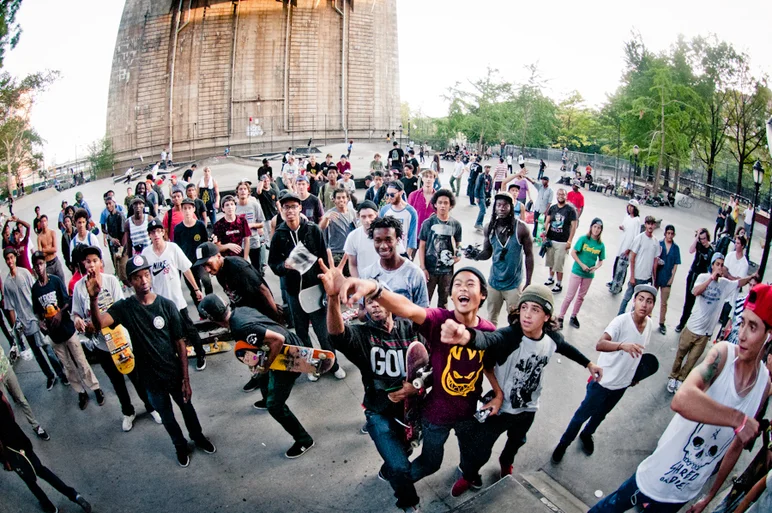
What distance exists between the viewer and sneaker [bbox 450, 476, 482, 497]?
3771 mm

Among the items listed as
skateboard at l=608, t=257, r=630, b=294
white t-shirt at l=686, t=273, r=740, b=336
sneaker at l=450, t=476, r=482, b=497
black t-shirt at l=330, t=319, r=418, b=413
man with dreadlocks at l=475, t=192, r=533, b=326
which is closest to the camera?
black t-shirt at l=330, t=319, r=418, b=413

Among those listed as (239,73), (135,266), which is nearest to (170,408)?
(135,266)

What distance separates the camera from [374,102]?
42344mm

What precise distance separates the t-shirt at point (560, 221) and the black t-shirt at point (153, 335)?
645 cm

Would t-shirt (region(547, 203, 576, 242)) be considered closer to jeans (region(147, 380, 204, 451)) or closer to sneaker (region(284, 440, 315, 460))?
sneaker (region(284, 440, 315, 460))

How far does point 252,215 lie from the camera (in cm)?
791

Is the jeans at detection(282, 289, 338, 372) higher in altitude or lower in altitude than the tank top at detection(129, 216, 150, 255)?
lower

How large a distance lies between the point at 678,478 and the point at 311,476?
289 centimetres

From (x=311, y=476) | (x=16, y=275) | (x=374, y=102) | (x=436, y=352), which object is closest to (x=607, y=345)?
(x=436, y=352)

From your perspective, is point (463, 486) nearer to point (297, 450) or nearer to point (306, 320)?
point (297, 450)

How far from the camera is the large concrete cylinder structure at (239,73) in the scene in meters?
39.9

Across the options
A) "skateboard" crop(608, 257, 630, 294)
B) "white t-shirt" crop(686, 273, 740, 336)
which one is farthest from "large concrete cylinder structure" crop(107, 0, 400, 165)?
"white t-shirt" crop(686, 273, 740, 336)

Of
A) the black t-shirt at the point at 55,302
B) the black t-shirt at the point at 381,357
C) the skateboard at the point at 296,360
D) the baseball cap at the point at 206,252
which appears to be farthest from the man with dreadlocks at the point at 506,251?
the black t-shirt at the point at 55,302

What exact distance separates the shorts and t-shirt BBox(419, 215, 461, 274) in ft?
9.59
